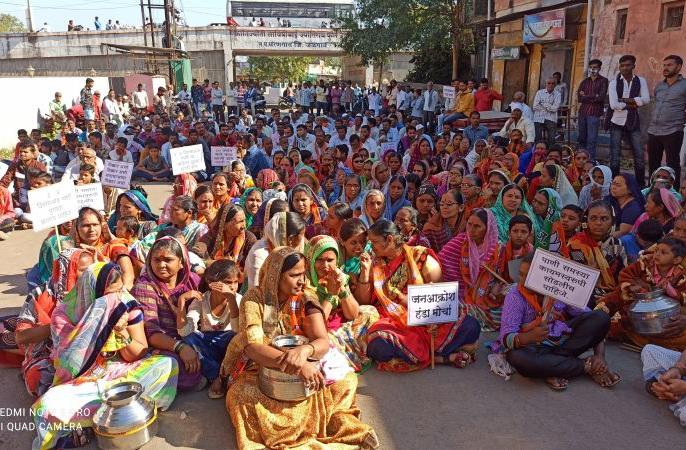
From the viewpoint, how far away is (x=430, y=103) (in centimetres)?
1571

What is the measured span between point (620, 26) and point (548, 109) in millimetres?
2700

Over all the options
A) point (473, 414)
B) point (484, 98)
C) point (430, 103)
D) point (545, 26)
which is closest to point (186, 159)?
point (473, 414)

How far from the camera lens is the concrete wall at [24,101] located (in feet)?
47.6

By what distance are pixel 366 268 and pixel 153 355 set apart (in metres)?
1.52

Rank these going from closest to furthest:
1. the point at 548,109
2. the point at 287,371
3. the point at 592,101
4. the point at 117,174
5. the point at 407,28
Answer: the point at 287,371 < the point at 117,174 < the point at 592,101 < the point at 548,109 < the point at 407,28

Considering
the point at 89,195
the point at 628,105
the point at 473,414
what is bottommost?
the point at 473,414

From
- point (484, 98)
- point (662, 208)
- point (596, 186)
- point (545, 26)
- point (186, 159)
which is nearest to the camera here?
point (662, 208)

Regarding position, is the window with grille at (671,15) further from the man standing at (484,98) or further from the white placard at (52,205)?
the white placard at (52,205)

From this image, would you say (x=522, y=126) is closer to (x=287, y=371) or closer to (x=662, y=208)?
(x=662, y=208)

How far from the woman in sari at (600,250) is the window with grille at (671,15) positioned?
258 inches

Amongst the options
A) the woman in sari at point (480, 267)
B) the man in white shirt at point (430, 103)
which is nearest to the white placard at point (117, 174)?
the woman in sari at point (480, 267)

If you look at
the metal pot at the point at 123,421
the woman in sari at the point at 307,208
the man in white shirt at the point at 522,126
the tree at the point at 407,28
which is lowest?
the metal pot at the point at 123,421

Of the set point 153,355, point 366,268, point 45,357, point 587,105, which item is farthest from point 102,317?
point 587,105

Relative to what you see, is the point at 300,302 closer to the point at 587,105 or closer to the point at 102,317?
the point at 102,317
